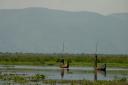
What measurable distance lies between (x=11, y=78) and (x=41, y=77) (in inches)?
82.3

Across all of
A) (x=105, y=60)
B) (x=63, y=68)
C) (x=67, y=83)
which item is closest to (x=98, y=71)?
(x=63, y=68)

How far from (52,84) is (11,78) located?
4.76 meters

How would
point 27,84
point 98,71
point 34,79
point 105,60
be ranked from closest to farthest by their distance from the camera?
point 27,84 → point 34,79 → point 98,71 → point 105,60

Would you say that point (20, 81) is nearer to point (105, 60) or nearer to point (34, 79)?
point (34, 79)

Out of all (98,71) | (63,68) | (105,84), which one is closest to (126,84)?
(105,84)

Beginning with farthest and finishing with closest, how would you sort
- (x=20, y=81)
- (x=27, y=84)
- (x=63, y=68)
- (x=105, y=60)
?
(x=105, y=60) < (x=63, y=68) < (x=20, y=81) < (x=27, y=84)

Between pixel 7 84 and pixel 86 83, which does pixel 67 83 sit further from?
pixel 7 84

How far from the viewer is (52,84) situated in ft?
94.0

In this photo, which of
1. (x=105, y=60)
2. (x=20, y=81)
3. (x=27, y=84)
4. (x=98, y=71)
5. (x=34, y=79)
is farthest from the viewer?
(x=105, y=60)

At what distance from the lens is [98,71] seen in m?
45.4

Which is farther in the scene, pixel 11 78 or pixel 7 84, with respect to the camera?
pixel 11 78

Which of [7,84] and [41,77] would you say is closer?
[7,84]

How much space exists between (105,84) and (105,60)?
40484 millimetres

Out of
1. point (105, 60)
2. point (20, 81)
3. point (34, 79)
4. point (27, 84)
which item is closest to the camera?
point (27, 84)
